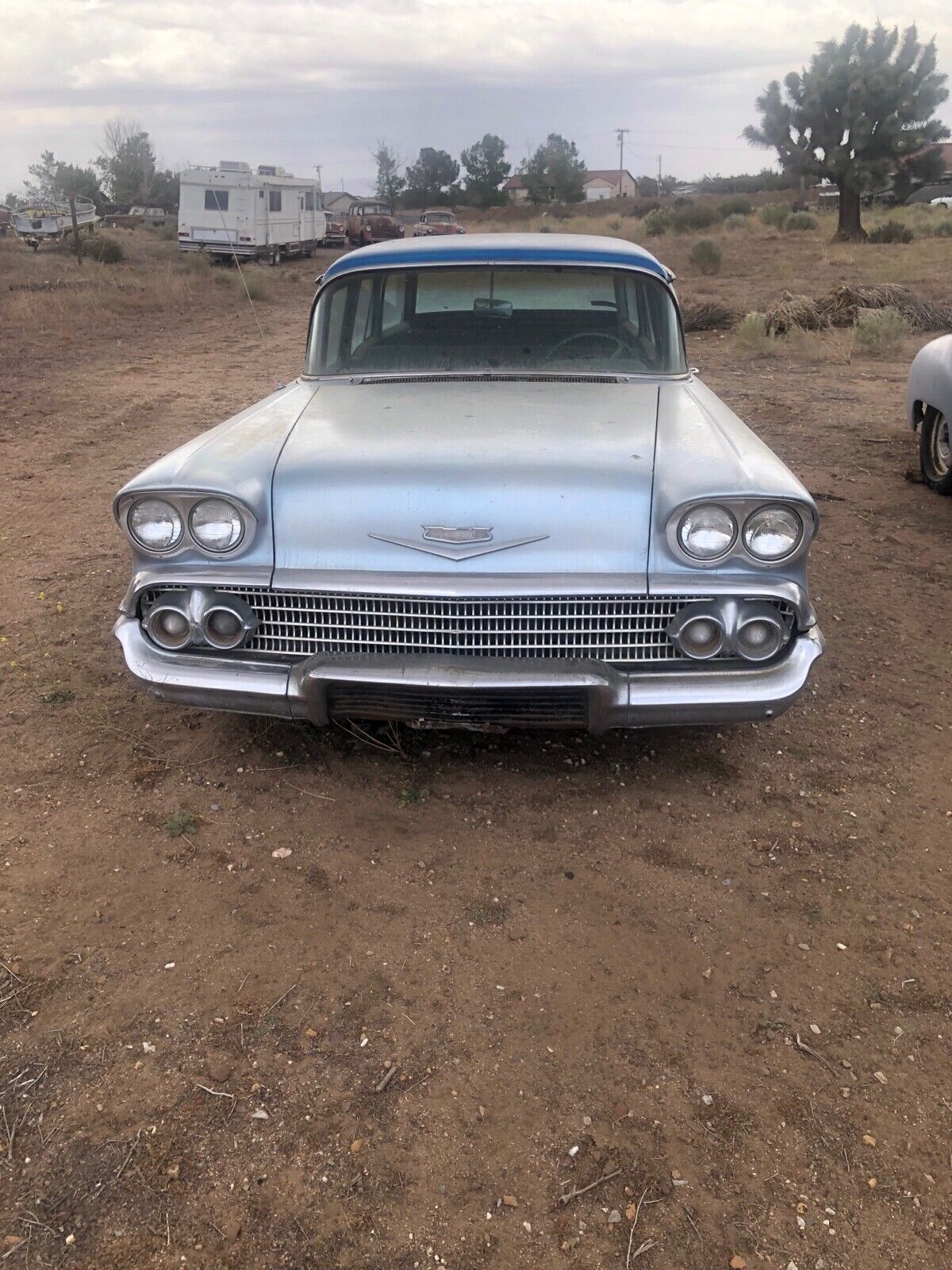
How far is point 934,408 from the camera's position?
20.2 feet

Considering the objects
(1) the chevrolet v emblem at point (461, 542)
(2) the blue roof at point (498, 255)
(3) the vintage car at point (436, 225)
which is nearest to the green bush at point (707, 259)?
(3) the vintage car at point (436, 225)

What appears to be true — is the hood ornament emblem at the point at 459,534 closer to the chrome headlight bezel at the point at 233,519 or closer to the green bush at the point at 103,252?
the chrome headlight bezel at the point at 233,519

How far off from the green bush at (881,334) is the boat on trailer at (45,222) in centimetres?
2676

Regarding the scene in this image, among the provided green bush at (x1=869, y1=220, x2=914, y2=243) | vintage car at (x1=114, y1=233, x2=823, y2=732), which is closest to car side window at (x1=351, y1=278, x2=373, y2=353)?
vintage car at (x1=114, y1=233, x2=823, y2=732)

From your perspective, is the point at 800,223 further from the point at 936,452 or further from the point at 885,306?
the point at 936,452

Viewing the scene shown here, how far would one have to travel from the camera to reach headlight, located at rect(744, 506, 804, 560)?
2756 millimetres

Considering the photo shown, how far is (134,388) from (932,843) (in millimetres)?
9503

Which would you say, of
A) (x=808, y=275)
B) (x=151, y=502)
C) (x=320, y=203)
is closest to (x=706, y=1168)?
(x=151, y=502)

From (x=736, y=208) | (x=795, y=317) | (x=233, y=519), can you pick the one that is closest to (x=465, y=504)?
(x=233, y=519)

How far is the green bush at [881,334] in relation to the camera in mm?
Result: 11539

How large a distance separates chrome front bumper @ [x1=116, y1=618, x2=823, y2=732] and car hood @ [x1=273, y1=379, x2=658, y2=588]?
262 millimetres

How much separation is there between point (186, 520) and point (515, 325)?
68.2 inches

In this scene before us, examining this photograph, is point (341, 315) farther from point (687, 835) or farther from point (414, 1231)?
point (414, 1231)

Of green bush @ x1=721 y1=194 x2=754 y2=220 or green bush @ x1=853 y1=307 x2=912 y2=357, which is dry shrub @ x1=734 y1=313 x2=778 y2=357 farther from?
green bush @ x1=721 y1=194 x2=754 y2=220
